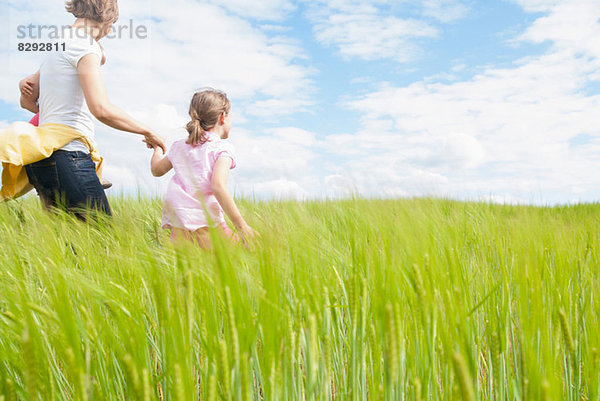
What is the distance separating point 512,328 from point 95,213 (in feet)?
6.26

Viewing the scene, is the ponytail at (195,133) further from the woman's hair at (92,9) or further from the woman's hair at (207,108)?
the woman's hair at (92,9)

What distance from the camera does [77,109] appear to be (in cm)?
227

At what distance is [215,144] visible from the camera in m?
2.32

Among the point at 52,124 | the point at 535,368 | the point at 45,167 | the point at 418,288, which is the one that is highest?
the point at 52,124

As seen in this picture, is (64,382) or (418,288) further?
(64,382)

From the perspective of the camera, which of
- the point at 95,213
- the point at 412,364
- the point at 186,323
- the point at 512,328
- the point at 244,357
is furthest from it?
the point at 95,213

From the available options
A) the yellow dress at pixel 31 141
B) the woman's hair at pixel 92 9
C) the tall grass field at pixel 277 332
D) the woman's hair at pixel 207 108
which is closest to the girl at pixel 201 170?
the woman's hair at pixel 207 108

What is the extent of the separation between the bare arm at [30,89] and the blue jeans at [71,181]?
1.65ft

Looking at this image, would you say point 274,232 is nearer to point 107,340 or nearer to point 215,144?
point 107,340

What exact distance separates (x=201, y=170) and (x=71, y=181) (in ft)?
2.11

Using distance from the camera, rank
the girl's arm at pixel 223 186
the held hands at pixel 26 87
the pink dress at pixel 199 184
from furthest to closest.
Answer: the held hands at pixel 26 87, the pink dress at pixel 199 184, the girl's arm at pixel 223 186

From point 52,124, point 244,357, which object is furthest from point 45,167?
point 244,357

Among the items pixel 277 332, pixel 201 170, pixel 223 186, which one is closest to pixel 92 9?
pixel 201 170

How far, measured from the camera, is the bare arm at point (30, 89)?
2.47m
